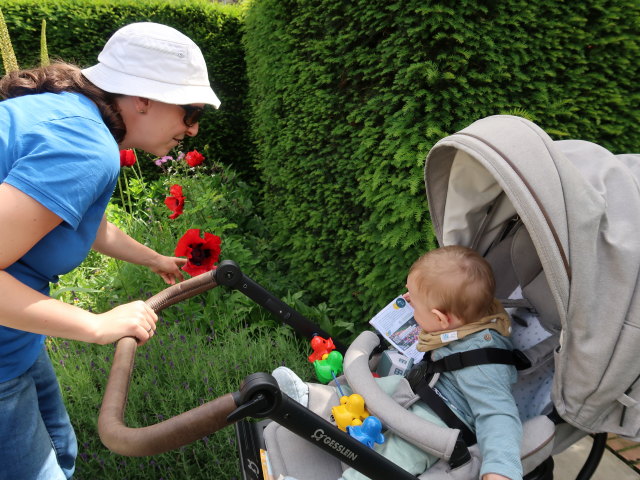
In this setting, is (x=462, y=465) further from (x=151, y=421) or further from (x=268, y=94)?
(x=268, y=94)

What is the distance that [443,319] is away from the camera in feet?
4.69

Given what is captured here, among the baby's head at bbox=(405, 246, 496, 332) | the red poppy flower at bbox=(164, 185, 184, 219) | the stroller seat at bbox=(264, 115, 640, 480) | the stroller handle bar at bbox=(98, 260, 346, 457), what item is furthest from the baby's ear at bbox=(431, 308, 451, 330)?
the red poppy flower at bbox=(164, 185, 184, 219)

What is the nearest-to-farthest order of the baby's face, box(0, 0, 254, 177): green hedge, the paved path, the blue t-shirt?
the blue t-shirt
the baby's face
the paved path
box(0, 0, 254, 177): green hedge

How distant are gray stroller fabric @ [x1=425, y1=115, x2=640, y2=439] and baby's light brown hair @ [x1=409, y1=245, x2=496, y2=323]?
30 centimetres

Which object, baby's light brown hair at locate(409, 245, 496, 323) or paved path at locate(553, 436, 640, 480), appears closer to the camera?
baby's light brown hair at locate(409, 245, 496, 323)

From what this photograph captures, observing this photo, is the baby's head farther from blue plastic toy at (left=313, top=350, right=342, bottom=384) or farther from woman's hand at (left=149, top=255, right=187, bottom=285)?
woman's hand at (left=149, top=255, right=187, bottom=285)

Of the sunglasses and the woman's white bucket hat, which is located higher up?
the woman's white bucket hat

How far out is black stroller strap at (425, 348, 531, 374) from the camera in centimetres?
136

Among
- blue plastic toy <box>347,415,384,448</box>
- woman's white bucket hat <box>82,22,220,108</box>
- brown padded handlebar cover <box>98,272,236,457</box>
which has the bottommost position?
blue plastic toy <box>347,415,384,448</box>

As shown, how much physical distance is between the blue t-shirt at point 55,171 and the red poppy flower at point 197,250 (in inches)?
27.7

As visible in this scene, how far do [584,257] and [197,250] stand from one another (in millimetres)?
1540

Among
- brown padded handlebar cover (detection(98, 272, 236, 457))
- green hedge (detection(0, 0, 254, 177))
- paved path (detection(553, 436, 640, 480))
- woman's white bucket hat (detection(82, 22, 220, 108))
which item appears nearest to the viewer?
brown padded handlebar cover (detection(98, 272, 236, 457))

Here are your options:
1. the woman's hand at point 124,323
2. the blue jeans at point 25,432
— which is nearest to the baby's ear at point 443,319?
the woman's hand at point 124,323

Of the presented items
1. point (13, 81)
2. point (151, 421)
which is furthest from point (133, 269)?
point (13, 81)
